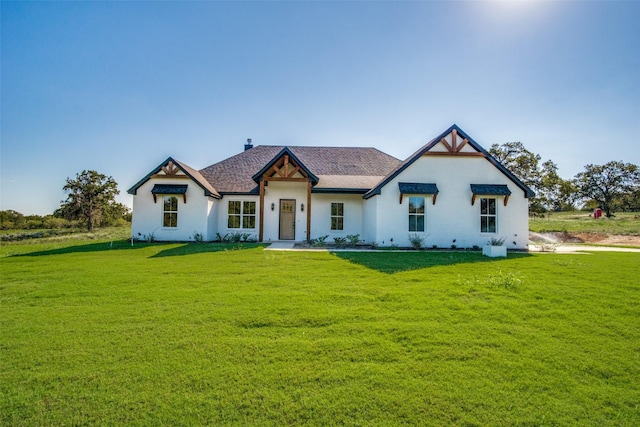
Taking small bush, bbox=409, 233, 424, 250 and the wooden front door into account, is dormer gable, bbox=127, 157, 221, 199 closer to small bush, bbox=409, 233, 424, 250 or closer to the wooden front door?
the wooden front door

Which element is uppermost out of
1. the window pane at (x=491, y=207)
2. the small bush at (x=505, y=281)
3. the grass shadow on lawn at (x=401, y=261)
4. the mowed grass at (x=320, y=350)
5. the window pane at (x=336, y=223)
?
the window pane at (x=491, y=207)

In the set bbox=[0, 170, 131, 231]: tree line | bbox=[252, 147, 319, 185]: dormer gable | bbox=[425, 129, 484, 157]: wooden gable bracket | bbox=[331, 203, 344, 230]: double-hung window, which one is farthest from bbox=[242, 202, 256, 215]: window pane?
bbox=[0, 170, 131, 231]: tree line

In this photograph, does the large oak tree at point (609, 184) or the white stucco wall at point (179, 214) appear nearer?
the white stucco wall at point (179, 214)

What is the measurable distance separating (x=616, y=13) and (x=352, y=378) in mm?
16938

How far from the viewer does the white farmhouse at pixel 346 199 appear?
1491 cm

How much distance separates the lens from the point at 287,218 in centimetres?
1800

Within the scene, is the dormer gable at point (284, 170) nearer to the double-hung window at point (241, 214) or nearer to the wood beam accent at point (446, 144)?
the double-hung window at point (241, 214)

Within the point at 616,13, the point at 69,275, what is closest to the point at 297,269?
the point at 69,275

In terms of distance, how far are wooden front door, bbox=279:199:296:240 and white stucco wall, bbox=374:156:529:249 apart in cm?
548

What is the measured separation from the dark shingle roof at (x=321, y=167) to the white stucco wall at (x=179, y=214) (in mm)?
1606

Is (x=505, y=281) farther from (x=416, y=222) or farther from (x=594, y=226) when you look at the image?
(x=594, y=226)

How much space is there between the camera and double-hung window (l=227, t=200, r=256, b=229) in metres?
18.0

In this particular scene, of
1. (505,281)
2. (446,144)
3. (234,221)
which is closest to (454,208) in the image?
(446,144)

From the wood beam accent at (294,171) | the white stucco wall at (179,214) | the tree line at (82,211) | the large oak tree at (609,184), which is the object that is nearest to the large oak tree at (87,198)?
the tree line at (82,211)
